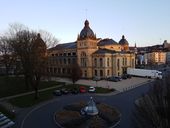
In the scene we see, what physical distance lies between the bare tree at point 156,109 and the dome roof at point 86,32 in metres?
55.9

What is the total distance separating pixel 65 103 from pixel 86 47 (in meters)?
35.1

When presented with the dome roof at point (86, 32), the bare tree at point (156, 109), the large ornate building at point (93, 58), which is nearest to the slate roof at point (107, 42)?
the large ornate building at point (93, 58)

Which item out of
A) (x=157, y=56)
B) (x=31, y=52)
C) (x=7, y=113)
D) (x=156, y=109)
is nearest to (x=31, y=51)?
(x=31, y=52)

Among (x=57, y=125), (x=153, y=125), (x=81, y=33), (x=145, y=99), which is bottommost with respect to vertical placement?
(x=57, y=125)

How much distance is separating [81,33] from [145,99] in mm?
58097

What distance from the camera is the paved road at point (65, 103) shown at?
2869 centimetres

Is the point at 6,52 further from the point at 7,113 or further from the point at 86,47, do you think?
the point at 7,113

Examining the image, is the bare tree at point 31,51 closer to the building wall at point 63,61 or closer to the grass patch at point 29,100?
the grass patch at point 29,100

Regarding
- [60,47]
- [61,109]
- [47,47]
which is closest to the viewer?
[61,109]

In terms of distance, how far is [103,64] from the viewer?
7131 centimetres

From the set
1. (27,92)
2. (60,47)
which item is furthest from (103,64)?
(27,92)

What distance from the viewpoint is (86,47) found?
72250mm

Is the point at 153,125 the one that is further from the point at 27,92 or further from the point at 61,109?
the point at 27,92

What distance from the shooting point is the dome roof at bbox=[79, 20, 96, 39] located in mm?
72106
